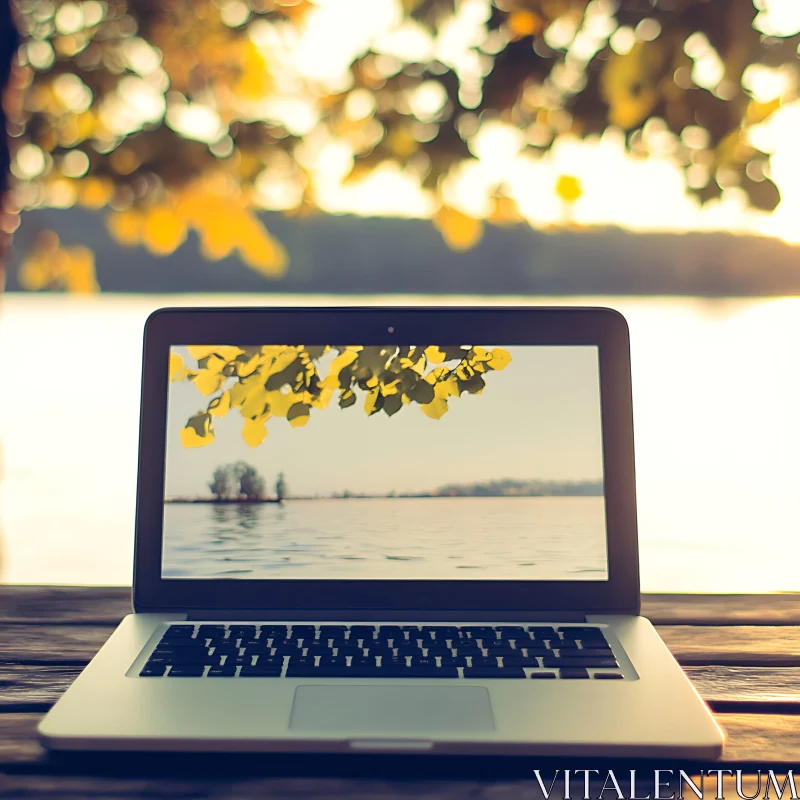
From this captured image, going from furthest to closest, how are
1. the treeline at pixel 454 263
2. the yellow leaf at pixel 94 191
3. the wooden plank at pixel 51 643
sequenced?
the treeline at pixel 454 263 → the yellow leaf at pixel 94 191 → the wooden plank at pixel 51 643

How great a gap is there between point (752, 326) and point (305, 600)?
7509 millimetres

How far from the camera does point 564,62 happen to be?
1.44 metres

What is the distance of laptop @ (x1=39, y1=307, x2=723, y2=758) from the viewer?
697 mm

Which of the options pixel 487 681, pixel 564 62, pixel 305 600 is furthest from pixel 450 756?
pixel 564 62

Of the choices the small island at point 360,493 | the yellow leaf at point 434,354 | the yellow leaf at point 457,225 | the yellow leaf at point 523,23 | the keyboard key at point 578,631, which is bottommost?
the keyboard key at point 578,631

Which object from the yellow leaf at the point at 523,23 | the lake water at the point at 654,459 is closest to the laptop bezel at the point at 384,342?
the lake water at the point at 654,459

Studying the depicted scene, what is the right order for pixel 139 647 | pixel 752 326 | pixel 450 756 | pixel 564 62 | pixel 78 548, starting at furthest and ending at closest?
pixel 752 326
pixel 78 548
pixel 564 62
pixel 139 647
pixel 450 756

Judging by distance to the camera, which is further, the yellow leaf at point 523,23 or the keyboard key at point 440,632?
the yellow leaf at point 523,23

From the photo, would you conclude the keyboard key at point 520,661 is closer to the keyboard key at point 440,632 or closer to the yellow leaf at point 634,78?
the keyboard key at point 440,632

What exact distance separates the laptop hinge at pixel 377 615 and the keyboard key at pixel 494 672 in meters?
0.12

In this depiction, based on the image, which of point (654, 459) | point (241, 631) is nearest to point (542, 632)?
point (241, 631)

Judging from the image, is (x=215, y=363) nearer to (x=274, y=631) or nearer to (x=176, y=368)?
(x=176, y=368)

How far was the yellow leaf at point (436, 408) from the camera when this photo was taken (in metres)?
0.72

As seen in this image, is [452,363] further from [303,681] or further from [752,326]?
[752,326]
